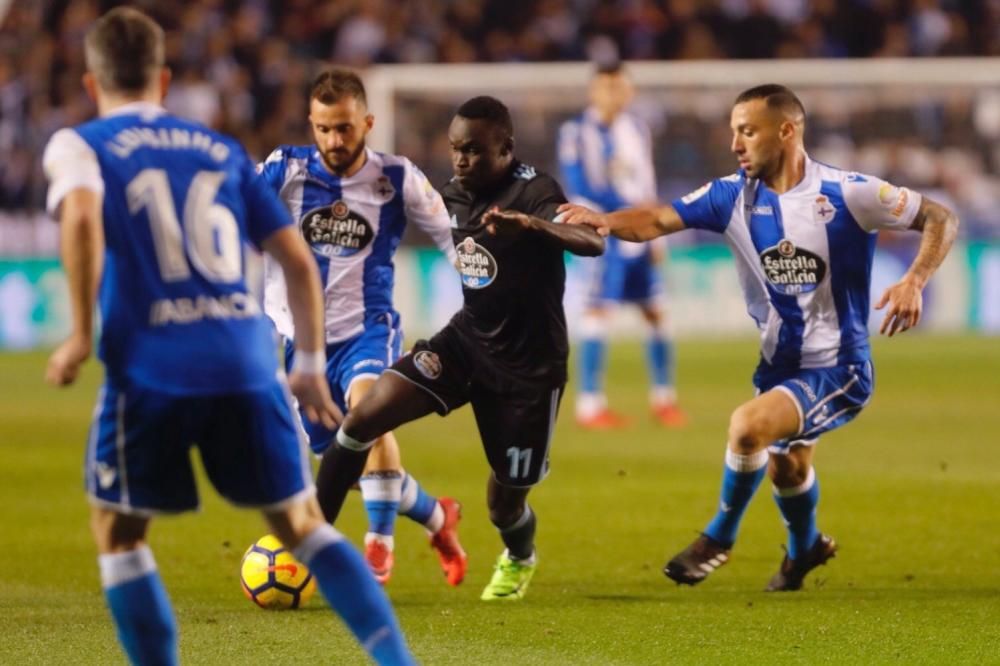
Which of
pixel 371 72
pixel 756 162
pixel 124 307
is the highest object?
pixel 371 72

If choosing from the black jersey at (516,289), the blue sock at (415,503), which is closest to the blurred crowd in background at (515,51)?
the blue sock at (415,503)

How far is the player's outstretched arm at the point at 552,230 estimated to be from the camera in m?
6.23

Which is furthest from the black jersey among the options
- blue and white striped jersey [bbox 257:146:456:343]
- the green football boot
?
the green football boot

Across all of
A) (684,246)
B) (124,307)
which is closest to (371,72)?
(684,246)

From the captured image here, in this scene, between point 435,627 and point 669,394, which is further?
point 669,394

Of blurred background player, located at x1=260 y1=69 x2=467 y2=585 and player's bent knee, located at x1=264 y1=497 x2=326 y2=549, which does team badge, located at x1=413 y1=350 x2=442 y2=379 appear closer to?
blurred background player, located at x1=260 y1=69 x2=467 y2=585

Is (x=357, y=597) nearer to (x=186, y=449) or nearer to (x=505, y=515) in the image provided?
(x=186, y=449)

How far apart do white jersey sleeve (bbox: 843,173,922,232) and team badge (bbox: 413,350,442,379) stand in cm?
177

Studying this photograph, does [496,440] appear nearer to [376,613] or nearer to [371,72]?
[376,613]

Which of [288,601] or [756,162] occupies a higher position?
[756,162]

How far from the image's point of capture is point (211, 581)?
7805mm

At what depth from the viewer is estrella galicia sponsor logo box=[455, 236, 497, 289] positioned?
7.07 m

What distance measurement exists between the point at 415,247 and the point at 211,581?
42.0 ft

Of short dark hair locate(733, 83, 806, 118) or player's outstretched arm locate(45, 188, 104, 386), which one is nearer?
player's outstretched arm locate(45, 188, 104, 386)
